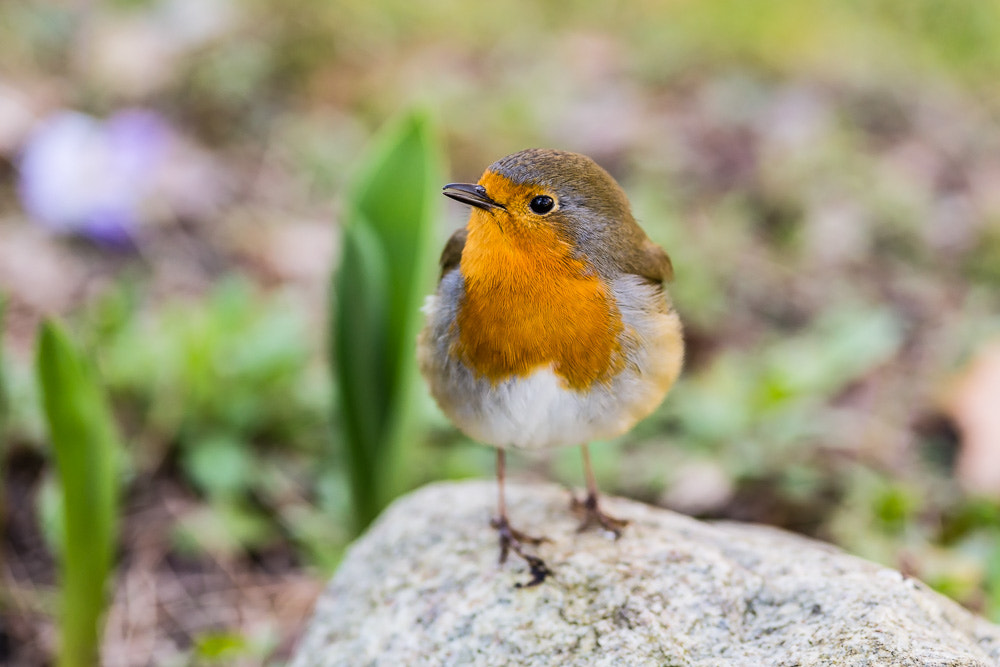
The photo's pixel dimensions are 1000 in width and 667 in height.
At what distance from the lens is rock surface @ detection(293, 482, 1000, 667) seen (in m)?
1.74

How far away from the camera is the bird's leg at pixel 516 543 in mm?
2049

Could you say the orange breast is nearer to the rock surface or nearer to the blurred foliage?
the rock surface

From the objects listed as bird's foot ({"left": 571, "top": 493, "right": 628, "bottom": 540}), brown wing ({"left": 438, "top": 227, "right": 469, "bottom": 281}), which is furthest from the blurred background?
bird's foot ({"left": 571, "top": 493, "right": 628, "bottom": 540})

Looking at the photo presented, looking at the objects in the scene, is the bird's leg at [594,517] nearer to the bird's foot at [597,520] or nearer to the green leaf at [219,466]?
the bird's foot at [597,520]

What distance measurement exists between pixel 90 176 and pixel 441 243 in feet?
4.77

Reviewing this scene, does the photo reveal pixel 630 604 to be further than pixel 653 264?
No

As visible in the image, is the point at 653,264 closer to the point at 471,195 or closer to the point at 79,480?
the point at 471,195

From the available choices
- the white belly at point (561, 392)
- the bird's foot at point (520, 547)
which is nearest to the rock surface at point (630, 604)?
the bird's foot at point (520, 547)

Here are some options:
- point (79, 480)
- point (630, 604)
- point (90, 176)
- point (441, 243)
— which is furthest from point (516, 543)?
point (90, 176)

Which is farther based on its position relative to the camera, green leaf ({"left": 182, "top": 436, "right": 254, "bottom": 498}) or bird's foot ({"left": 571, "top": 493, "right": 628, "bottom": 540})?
green leaf ({"left": 182, "top": 436, "right": 254, "bottom": 498})

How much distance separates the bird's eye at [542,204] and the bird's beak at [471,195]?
63mm

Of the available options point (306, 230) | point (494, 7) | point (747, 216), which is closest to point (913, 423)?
point (747, 216)

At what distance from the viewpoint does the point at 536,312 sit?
74.9 inches

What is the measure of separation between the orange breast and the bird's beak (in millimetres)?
52
